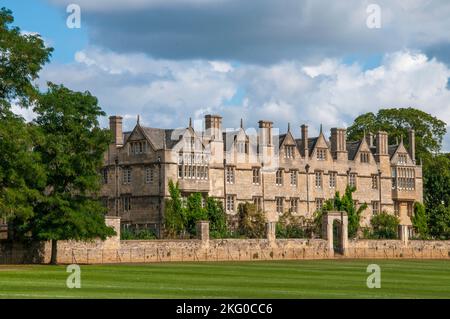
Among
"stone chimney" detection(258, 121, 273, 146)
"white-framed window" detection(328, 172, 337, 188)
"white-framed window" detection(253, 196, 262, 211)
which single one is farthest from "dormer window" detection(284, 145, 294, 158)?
"white-framed window" detection(328, 172, 337, 188)

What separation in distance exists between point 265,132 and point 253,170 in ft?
10.8

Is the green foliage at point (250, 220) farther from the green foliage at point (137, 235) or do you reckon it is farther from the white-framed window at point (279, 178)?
the green foliage at point (137, 235)

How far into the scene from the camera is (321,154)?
88.4m

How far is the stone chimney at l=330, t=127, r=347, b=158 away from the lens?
294 feet

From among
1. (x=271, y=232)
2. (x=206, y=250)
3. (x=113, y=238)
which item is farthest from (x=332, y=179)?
(x=113, y=238)

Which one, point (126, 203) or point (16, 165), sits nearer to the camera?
point (16, 165)

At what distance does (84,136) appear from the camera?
181 feet

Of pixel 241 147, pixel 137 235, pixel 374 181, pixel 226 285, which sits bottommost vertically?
pixel 226 285

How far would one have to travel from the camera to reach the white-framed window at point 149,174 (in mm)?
76688

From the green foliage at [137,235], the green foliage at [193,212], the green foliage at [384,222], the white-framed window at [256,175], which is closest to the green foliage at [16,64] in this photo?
the green foliage at [137,235]

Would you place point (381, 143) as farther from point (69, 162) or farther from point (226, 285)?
point (226, 285)
